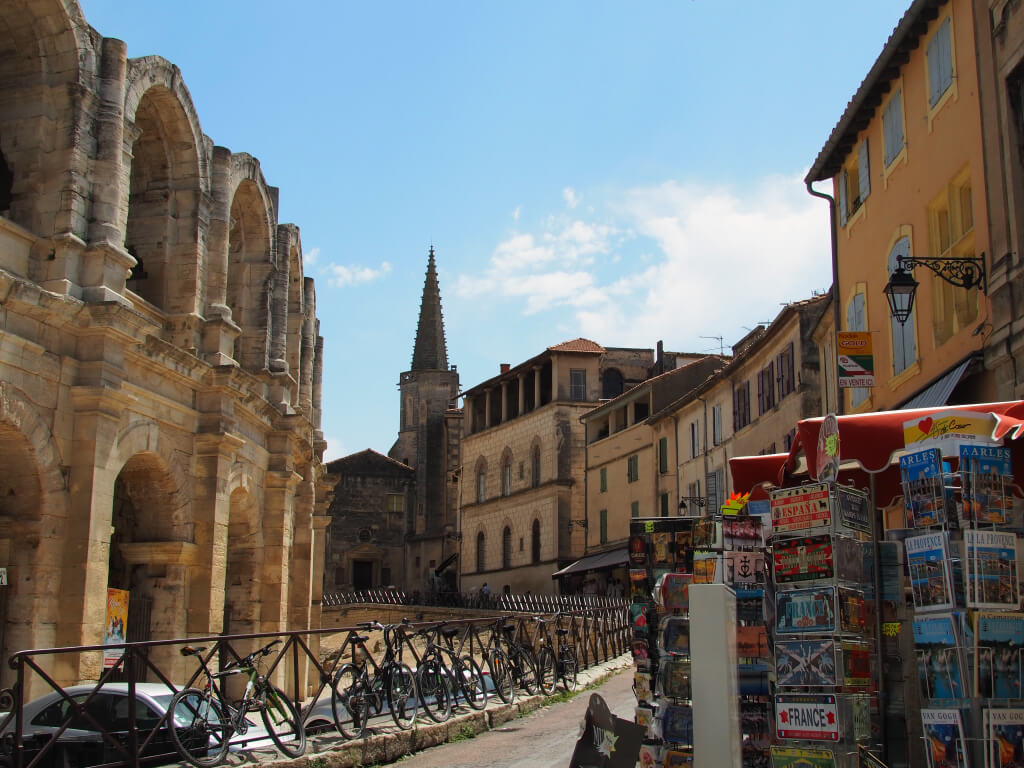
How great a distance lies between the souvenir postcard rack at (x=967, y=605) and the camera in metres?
6.53

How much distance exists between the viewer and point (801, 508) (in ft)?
23.3

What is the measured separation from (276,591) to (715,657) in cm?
1476

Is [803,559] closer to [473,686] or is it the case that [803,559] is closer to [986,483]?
[986,483]

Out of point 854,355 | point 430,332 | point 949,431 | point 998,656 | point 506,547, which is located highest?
point 430,332

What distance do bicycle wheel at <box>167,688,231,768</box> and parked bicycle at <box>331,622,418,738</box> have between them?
1413 millimetres

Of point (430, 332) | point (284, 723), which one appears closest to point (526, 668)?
point (284, 723)

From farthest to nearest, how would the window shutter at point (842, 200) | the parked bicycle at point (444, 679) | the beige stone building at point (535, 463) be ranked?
the beige stone building at point (535, 463)
the window shutter at point (842, 200)
the parked bicycle at point (444, 679)

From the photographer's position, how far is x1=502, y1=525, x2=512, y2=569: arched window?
54562 mm

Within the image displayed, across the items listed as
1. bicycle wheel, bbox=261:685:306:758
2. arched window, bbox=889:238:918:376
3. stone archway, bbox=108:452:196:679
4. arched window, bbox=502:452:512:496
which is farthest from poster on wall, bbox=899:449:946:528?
arched window, bbox=502:452:512:496

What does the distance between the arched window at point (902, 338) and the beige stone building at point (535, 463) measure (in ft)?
112

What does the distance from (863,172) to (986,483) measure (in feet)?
38.7

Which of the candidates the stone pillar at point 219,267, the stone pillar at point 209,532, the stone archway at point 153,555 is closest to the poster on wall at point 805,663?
the stone archway at point 153,555

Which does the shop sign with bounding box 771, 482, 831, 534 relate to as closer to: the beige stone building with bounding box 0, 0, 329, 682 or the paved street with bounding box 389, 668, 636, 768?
the paved street with bounding box 389, 668, 636, 768

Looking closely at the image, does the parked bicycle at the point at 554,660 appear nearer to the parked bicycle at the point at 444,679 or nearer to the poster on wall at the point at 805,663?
the parked bicycle at the point at 444,679
